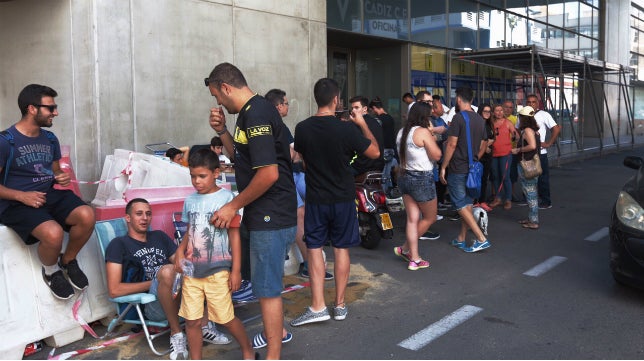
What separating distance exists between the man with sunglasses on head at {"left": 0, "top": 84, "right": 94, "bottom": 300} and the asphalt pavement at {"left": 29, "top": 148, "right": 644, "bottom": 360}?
560 millimetres

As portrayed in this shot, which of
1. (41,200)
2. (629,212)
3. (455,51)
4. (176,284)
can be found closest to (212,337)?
(176,284)

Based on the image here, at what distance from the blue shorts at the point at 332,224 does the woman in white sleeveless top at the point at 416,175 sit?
5.06 feet

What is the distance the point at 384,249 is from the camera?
711cm

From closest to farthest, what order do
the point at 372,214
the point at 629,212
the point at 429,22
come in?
the point at 629,212 → the point at 372,214 → the point at 429,22

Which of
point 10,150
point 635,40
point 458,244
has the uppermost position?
point 635,40

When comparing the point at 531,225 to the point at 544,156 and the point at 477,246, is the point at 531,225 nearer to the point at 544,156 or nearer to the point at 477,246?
the point at 477,246

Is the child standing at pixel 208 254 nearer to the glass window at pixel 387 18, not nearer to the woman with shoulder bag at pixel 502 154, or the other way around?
the woman with shoulder bag at pixel 502 154

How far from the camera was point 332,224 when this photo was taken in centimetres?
476

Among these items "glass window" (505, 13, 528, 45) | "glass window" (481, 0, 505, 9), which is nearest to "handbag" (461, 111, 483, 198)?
"glass window" (481, 0, 505, 9)

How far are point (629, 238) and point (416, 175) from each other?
2029 millimetres

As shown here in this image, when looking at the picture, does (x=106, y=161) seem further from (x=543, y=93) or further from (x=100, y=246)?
(x=543, y=93)

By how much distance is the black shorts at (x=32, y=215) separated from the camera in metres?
4.10

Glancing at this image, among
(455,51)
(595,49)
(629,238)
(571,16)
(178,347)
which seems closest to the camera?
(178,347)

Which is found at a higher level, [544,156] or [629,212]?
[544,156]
